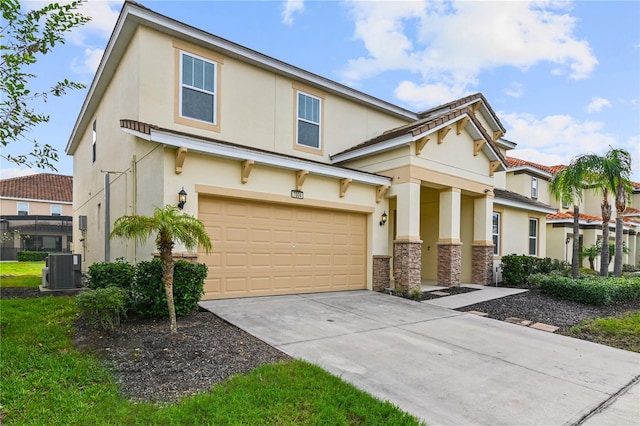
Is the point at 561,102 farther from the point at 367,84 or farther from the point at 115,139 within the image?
the point at 115,139

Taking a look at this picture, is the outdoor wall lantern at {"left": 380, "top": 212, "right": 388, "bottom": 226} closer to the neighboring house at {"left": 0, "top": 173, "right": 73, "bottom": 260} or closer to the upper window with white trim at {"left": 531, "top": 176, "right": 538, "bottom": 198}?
the upper window with white trim at {"left": 531, "top": 176, "right": 538, "bottom": 198}

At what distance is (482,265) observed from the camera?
13812mm

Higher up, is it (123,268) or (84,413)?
(123,268)

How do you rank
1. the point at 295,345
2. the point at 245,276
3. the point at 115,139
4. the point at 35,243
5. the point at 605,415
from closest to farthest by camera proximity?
the point at 605,415, the point at 295,345, the point at 245,276, the point at 115,139, the point at 35,243

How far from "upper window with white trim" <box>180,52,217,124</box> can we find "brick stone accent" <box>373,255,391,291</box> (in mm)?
6543

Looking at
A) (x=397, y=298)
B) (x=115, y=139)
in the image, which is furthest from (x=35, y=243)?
(x=397, y=298)

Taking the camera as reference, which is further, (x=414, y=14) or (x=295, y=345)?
(x=414, y=14)

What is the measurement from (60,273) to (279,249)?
604 cm

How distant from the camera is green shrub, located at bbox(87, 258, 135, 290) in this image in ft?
21.4

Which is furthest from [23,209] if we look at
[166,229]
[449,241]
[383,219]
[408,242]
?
[449,241]

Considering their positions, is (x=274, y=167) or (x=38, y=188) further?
(x=38, y=188)

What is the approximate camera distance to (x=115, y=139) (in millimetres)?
11578

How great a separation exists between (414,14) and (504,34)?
2845mm

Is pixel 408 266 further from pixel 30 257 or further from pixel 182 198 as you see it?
pixel 30 257
